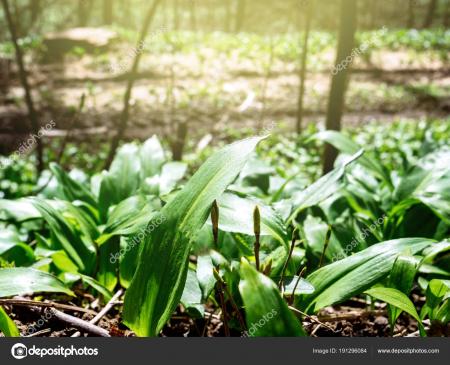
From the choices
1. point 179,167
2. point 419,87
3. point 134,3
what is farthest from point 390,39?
point 134,3

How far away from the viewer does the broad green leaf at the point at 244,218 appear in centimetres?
119

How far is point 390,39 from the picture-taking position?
15953mm

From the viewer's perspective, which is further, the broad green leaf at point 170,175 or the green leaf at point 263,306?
the broad green leaf at point 170,175

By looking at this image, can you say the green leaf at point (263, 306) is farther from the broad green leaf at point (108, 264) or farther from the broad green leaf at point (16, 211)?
the broad green leaf at point (16, 211)

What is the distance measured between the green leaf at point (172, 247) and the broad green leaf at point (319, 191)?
0.47 m

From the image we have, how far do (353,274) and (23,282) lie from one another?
2.41 ft

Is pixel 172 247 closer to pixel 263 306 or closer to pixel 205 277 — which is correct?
pixel 205 277

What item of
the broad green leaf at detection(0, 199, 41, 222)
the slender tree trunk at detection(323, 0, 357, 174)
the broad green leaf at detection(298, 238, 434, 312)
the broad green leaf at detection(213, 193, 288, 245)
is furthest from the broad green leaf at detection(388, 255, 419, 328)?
the slender tree trunk at detection(323, 0, 357, 174)

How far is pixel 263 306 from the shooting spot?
2.63 feet

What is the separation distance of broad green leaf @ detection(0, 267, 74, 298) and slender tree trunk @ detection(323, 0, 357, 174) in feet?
5.48

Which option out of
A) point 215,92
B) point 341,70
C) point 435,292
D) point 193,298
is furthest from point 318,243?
point 215,92

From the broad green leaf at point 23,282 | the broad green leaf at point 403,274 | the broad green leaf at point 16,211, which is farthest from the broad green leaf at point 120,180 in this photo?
the broad green leaf at point 403,274

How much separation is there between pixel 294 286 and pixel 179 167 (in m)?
1.24

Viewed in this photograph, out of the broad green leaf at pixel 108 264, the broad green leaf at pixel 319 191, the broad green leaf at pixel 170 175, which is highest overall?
the broad green leaf at pixel 319 191
